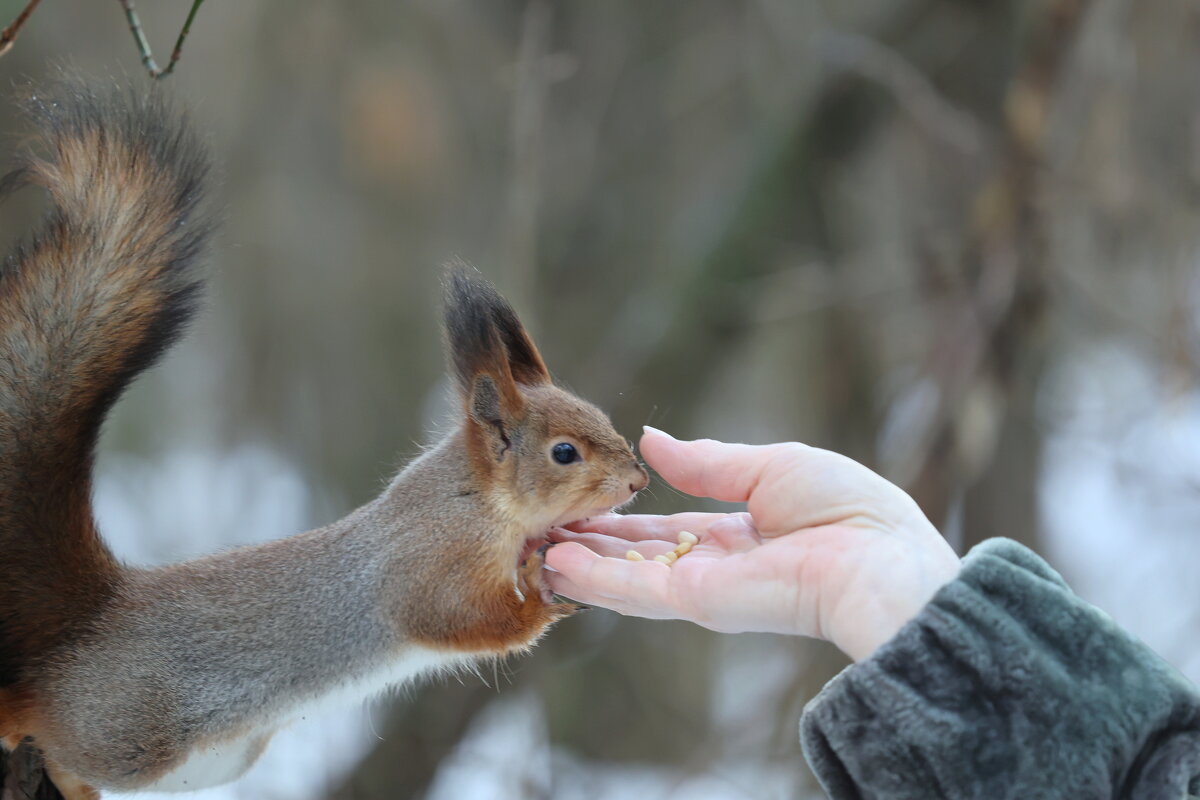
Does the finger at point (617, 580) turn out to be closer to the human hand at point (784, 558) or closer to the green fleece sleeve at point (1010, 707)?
the human hand at point (784, 558)

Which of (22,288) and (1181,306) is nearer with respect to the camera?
(22,288)

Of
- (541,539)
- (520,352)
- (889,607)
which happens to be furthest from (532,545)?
(889,607)

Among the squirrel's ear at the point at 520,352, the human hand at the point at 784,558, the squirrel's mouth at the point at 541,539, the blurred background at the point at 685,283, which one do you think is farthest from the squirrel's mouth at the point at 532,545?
the blurred background at the point at 685,283

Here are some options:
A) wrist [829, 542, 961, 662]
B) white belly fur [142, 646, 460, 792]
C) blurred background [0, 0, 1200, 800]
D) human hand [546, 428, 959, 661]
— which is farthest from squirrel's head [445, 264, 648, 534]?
blurred background [0, 0, 1200, 800]

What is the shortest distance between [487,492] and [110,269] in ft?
2.09

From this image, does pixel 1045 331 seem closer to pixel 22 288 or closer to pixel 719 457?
pixel 719 457

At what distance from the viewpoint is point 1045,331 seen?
302 centimetres

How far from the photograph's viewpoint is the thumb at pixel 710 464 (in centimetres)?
151

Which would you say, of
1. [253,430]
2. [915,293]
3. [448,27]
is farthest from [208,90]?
[915,293]

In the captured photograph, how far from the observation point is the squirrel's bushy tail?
4.73 ft

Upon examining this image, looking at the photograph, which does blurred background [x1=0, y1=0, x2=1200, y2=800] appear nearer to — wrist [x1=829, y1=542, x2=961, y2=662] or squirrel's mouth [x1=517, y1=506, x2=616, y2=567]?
squirrel's mouth [x1=517, y1=506, x2=616, y2=567]

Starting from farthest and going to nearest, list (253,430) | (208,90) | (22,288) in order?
(253,430) < (208,90) < (22,288)

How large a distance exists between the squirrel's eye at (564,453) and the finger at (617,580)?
0.66ft

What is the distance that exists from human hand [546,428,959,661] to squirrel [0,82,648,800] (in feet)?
0.52
